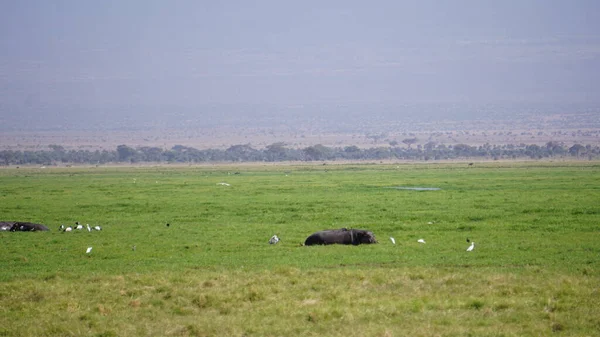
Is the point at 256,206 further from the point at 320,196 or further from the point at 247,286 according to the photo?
the point at 247,286

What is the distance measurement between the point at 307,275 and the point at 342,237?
412 centimetres

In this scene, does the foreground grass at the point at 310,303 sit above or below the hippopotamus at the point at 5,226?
below

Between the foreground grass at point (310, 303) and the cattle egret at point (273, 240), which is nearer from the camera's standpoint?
the foreground grass at point (310, 303)

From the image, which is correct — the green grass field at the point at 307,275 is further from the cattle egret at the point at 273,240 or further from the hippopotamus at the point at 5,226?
the hippopotamus at the point at 5,226

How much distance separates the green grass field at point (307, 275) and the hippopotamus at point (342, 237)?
0.62 metres

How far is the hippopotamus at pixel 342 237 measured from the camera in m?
17.3

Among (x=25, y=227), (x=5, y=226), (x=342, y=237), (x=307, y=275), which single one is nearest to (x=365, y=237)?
(x=342, y=237)

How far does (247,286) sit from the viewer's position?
12.6 m

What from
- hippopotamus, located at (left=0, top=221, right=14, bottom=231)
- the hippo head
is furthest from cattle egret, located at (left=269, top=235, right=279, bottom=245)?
hippopotamus, located at (left=0, top=221, right=14, bottom=231)

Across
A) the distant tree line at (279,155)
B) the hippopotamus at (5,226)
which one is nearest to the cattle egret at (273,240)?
the hippopotamus at (5,226)

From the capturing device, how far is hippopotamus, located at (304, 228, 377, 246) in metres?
17.3

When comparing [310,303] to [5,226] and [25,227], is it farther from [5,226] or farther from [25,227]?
[5,226]

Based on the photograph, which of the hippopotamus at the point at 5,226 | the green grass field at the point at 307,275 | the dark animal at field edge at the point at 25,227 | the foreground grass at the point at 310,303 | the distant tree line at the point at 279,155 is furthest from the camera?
the distant tree line at the point at 279,155

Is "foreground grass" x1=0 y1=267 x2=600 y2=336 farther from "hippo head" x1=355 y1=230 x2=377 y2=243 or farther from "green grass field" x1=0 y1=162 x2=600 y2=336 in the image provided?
"hippo head" x1=355 y1=230 x2=377 y2=243
